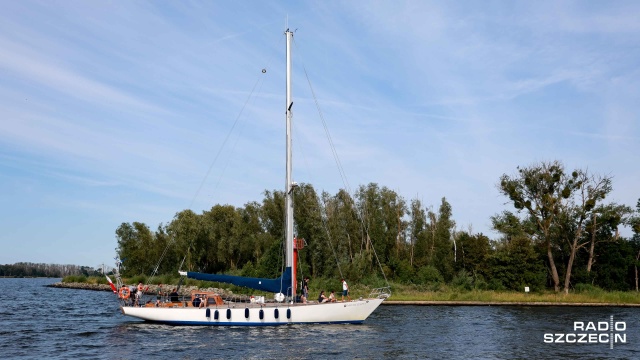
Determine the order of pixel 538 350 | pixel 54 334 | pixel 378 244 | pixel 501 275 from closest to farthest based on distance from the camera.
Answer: pixel 538 350 → pixel 54 334 → pixel 501 275 → pixel 378 244

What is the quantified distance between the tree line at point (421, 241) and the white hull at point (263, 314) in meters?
A: 9.70

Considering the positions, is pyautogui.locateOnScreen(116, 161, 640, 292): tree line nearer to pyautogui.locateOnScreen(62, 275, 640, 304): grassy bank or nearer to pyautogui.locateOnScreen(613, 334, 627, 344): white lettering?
pyautogui.locateOnScreen(62, 275, 640, 304): grassy bank

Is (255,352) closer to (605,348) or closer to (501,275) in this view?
(605,348)

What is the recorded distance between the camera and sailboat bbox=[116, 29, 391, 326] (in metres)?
40.9

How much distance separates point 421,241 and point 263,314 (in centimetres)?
7130

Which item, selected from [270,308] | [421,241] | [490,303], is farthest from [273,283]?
[421,241]

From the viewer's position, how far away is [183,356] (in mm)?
30656

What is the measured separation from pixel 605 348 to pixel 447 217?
78060mm

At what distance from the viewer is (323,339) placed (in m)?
36.1

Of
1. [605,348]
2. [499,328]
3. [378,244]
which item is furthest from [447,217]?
[605,348]

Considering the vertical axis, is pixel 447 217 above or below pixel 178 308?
above

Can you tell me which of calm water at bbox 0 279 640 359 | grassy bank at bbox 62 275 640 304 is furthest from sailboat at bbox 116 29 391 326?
grassy bank at bbox 62 275 640 304

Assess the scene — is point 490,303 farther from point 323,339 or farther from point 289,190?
point 323,339

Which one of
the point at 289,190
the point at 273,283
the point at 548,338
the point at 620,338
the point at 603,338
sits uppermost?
the point at 289,190
